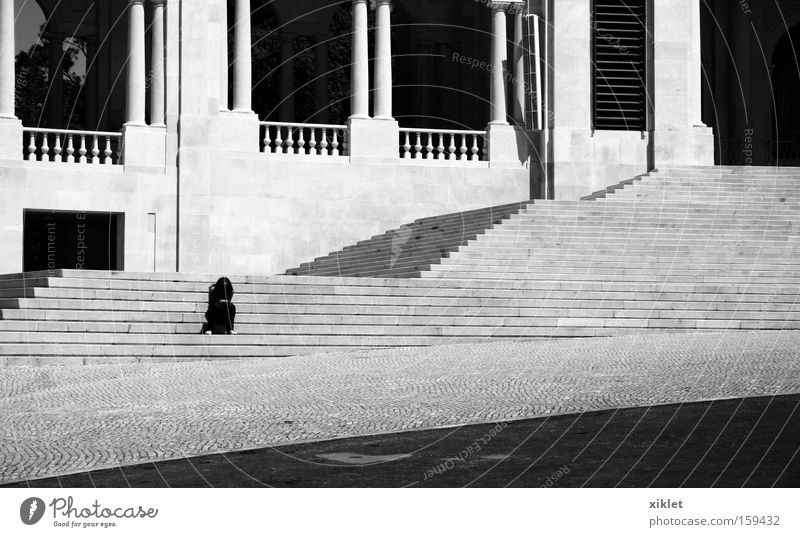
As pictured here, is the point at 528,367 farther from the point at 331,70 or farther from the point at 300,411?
the point at 331,70

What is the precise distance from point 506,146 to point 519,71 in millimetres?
2293

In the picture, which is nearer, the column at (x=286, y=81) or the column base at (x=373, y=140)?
the column base at (x=373, y=140)

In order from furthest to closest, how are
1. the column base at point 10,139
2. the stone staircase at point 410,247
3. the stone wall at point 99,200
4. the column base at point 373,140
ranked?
1. the column base at point 373,140
2. the column base at point 10,139
3. the stone wall at point 99,200
4. the stone staircase at point 410,247

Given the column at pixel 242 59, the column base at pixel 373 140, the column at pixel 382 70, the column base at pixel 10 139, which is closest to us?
the column base at pixel 10 139

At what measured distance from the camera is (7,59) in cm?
3572

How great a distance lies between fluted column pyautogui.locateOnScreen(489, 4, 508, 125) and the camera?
131 ft

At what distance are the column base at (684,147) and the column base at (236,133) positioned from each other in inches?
460

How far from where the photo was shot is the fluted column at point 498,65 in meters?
39.9

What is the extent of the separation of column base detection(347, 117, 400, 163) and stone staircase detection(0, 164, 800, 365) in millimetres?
4500

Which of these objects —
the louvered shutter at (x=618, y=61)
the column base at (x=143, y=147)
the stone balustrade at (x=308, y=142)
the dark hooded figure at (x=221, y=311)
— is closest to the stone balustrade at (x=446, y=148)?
the stone balustrade at (x=308, y=142)

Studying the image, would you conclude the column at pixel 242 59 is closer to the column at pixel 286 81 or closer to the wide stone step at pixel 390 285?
the column at pixel 286 81

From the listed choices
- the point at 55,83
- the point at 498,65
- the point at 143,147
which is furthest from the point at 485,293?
the point at 55,83

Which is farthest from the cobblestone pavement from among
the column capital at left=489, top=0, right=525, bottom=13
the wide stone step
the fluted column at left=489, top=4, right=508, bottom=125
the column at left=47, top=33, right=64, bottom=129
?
the column at left=47, top=33, right=64, bottom=129

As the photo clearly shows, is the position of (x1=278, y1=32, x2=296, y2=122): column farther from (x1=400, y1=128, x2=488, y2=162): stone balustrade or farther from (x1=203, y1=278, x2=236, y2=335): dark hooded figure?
(x1=203, y1=278, x2=236, y2=335): dark hooded figure
